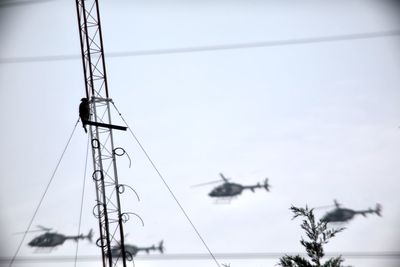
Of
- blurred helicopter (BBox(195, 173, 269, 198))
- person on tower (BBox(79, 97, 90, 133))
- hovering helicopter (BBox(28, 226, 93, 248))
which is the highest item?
blurred helicopter (BBox(195, 173, 269, 198))

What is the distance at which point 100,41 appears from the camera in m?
10.7

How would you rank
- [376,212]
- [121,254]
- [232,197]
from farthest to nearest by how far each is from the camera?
[232,197] → [376,212] → [121,254]

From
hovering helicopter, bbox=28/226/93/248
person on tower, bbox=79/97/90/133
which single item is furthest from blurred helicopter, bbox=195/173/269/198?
person on tower, bbox=79/97/90/133

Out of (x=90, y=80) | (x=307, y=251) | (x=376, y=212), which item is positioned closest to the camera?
(x=307, y=251)

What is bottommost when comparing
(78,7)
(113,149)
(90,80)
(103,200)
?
(103,200)

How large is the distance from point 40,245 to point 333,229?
27.1 metres

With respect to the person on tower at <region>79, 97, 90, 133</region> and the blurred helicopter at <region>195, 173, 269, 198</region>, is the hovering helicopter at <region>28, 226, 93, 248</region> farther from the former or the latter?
the person on tower at <region>79, 97, 90, 133</region>

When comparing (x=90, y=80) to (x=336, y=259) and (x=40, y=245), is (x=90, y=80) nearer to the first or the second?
(x=336, y=259)

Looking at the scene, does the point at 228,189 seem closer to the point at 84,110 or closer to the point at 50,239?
the point at 50,239

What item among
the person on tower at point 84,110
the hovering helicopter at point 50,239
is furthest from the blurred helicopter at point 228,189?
the person on tower at point 84,110

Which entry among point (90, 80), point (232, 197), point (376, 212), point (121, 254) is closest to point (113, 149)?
Answer: point (90, 80)

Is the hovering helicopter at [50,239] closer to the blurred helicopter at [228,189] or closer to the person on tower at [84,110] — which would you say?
the blurred helicopter at [228,189]

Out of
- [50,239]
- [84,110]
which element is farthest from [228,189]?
[84,110]

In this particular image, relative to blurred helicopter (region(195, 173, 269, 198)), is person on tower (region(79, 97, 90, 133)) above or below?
below
